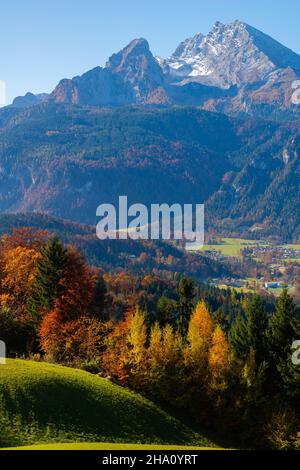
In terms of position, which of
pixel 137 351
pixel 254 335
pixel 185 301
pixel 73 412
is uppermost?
pixel 185 301

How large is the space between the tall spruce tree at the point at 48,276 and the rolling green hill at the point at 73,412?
18.5 metres

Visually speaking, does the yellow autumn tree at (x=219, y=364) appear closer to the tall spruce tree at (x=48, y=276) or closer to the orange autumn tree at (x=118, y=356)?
the orange autumn tree at (x=118, y=356)

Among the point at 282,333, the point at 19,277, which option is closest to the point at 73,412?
the point at 282,333

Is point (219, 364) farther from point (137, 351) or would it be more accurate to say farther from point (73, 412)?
point (73, 412)

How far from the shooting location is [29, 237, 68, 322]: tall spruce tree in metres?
71.8

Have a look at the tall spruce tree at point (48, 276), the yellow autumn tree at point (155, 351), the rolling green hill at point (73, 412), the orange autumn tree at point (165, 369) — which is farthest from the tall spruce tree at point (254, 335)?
the tall spruce tree at point (48, 276)

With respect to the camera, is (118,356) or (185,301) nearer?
(118,356)

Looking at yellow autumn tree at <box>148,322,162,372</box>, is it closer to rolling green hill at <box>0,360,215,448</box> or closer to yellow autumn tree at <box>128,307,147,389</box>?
yellow autumn tree at <box>128,307,147,389</box>

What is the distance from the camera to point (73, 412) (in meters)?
45.4

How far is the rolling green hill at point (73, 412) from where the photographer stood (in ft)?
133

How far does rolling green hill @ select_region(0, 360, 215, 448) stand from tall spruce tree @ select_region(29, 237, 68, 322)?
1852cm

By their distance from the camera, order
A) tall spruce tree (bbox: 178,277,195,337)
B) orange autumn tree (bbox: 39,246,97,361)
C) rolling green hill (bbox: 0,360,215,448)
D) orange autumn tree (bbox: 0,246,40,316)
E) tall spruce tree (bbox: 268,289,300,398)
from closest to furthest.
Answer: rolling green hill (bbox: 0,360,215,448) → tall spruce tree (bbox: 268,289,300,398) → orange autumn tree (bbox: 39,246,97,361) → orange autumn tree (bbox: 0,246,40,316) → tall spruce tree (bbox: 178,277,195,337)

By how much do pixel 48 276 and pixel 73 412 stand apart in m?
29.0

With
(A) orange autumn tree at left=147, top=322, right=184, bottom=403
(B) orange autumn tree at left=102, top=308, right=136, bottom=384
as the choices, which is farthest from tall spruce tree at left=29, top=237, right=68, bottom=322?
(A) orange autumn tree at left=147, top=322, right=184, bottom=403
